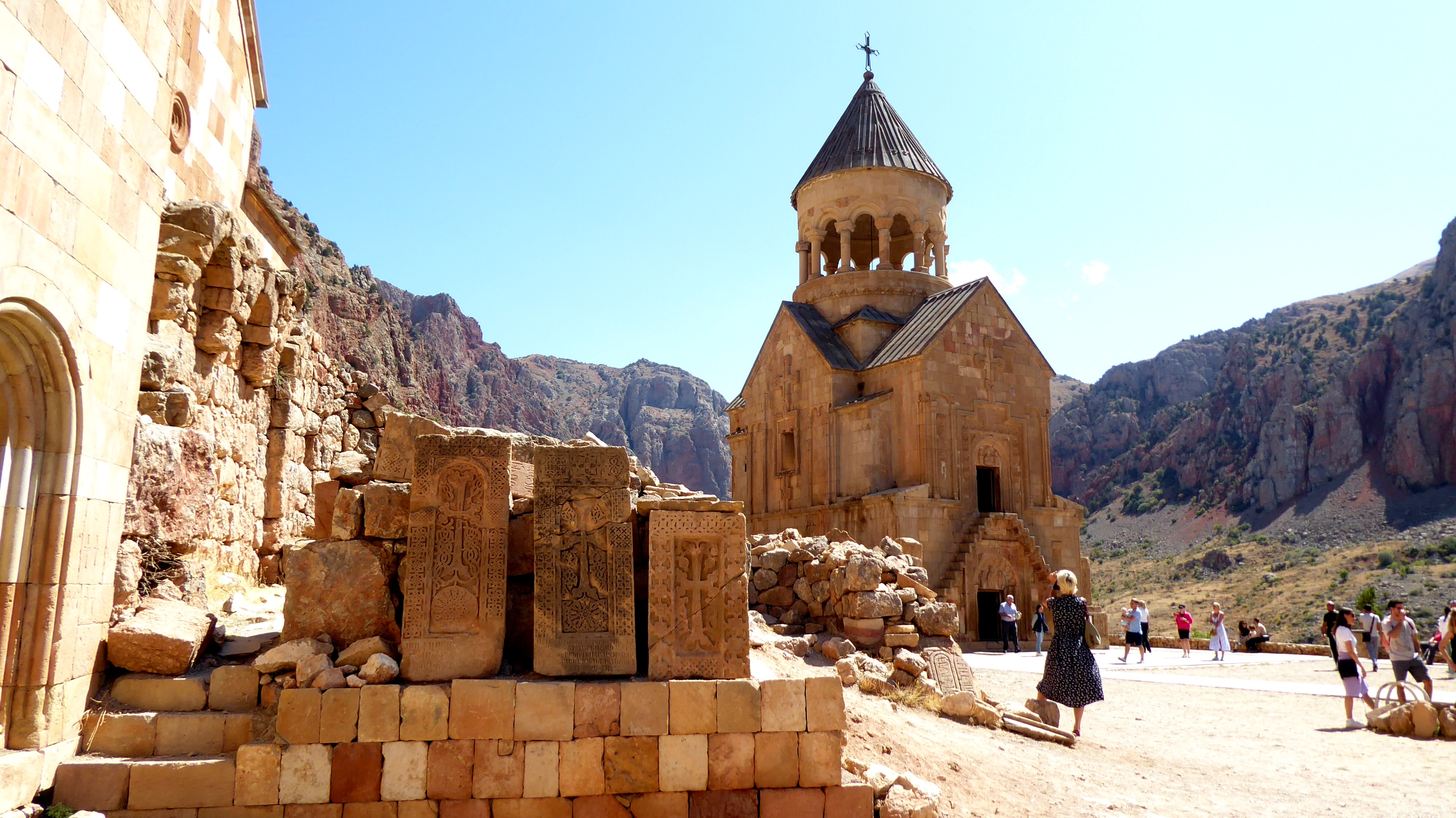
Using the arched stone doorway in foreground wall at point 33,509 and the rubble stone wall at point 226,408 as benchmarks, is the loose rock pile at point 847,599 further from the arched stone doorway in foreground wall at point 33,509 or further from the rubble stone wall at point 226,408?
the arched stone doorway in foreground wall at point 33,509

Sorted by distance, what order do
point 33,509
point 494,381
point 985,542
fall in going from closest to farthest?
point 33,509
point 985,542
point 494,381

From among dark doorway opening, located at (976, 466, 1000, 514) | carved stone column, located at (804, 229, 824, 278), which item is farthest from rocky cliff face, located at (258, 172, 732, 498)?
dark doorway opening, located at (976, 466, 1000, 514)

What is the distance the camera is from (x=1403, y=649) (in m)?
8.70

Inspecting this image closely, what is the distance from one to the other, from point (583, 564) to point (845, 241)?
57.9 feet

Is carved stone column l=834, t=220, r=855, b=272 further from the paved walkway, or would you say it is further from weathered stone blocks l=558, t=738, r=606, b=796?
weathered stone blocks l=558, t=738, r=606, b=796

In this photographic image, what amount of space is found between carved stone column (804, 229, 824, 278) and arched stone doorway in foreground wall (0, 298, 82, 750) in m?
19.2

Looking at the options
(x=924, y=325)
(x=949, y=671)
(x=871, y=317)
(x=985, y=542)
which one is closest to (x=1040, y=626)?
(x=985, y=542)

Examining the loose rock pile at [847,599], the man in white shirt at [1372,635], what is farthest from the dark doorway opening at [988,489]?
the loose rock pile at [847,599]

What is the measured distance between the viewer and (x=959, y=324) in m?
18.6

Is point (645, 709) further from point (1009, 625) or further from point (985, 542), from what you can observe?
point (985, 542)

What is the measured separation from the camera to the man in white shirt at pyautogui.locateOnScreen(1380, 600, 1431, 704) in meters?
8.66

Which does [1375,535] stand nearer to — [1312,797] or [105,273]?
[1312,797]

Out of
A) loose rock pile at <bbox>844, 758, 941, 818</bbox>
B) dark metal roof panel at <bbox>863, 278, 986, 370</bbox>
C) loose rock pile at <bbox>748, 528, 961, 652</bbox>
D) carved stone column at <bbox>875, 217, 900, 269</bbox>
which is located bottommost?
loose rock pile at <bbox>844, 758, 941, 818</bbox>

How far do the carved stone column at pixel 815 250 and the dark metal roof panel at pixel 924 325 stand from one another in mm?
3261
